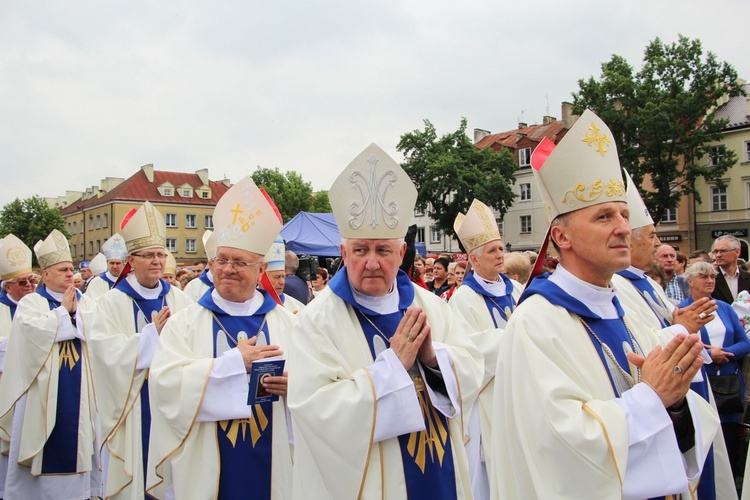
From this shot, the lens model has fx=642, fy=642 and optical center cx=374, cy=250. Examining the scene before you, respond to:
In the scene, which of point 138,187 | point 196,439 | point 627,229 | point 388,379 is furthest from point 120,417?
point 138,187

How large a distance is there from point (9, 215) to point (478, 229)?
62.0 meters

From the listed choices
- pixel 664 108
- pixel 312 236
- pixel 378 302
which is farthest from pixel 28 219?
pixel 378 302

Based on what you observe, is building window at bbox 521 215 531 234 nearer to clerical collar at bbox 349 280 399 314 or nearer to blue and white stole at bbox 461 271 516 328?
blue and white stole at bbox 461 271 516 328

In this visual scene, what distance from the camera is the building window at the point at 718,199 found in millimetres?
38969

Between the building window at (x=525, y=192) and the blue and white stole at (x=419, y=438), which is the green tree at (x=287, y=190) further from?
the blue and white stole at (x=419, y=438)

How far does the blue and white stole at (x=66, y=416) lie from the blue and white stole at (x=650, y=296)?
585 cm

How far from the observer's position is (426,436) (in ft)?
11.0

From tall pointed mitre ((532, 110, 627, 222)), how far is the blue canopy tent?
1435 cm

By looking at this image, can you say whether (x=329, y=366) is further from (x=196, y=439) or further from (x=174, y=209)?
(x=174, y=209)

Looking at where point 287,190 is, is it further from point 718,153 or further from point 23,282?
point 23,282

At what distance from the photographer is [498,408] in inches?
111

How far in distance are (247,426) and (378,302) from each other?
1.30 meters

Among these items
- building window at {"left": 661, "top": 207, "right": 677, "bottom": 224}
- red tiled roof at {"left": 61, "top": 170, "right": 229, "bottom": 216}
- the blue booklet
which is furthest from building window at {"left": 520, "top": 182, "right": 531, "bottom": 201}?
the blue booklet

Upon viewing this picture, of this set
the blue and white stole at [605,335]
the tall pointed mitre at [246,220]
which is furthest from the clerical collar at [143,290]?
the blue and white stole at [605,335]
